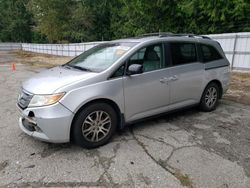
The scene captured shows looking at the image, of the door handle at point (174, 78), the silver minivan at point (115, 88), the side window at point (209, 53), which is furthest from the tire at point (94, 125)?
the side window at point (209, 53)

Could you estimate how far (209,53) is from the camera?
4656mm

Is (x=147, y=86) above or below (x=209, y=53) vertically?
below

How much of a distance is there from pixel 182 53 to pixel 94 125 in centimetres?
224

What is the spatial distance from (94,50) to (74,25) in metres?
26.5

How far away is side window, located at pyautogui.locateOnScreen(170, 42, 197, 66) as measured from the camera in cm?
402

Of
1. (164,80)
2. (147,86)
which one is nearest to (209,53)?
(164,80)

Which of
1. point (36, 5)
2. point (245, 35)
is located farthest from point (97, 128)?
point (36, 5)

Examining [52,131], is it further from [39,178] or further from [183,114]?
[183,114]

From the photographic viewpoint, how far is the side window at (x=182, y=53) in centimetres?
402

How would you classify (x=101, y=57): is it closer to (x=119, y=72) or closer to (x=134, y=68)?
(x=119, y=72)

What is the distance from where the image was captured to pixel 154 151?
3.16 meters

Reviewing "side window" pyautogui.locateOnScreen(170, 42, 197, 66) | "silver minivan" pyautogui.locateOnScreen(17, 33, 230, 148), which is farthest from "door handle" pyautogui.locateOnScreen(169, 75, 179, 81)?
"side window" pyautogui.locateOnScreen(170, 42, 197, 66)

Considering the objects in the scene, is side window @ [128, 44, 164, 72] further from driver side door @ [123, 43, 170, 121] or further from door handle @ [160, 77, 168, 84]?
door handle @ [160, 77, 168, 84]

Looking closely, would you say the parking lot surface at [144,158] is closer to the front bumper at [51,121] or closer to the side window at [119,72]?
the front bumper at [51,121]
